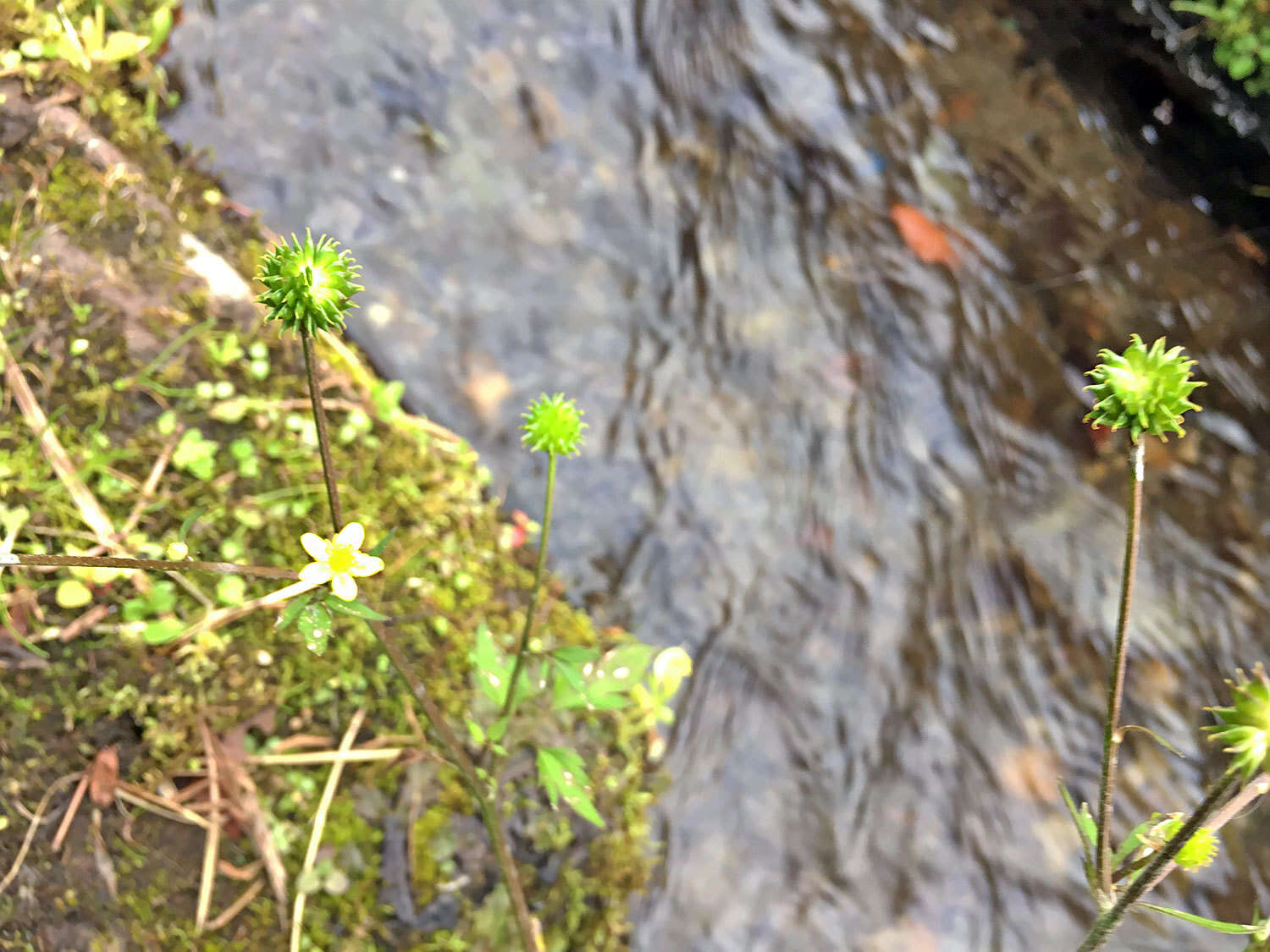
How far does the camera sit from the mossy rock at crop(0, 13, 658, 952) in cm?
204

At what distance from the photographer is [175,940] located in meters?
2.01

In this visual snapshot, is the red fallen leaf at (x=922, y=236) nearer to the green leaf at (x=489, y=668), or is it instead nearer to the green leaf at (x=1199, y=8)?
the green leaf at (x=1199, y=8)

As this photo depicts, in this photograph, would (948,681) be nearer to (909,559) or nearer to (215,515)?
(909,559)

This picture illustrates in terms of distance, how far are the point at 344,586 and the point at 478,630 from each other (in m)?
0.74

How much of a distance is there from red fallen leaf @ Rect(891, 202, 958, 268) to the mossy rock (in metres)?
2.27

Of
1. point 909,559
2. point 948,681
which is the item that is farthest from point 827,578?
point 948,681

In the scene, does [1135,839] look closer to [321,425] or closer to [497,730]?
[497,730]

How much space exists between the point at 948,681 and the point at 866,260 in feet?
5.92

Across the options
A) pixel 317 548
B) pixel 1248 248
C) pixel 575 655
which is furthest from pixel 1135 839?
pixel 1248 248

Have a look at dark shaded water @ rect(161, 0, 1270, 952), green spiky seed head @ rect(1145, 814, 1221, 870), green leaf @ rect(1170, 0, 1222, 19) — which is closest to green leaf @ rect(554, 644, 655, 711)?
dark shaded water @ rect(161, 0, 1270, 952)

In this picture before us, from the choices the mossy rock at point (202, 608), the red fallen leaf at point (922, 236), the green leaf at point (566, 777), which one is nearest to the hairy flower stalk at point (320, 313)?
the green leaf at point (566, 777)

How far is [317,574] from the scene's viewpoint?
1301 mm

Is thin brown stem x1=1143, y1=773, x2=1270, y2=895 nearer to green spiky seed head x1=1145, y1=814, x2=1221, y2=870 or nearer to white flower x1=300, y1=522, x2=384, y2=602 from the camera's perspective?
green spiky seed head x1=1145, y1=814, x2=1221, y2=870

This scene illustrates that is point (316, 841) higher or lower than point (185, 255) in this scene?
lower
